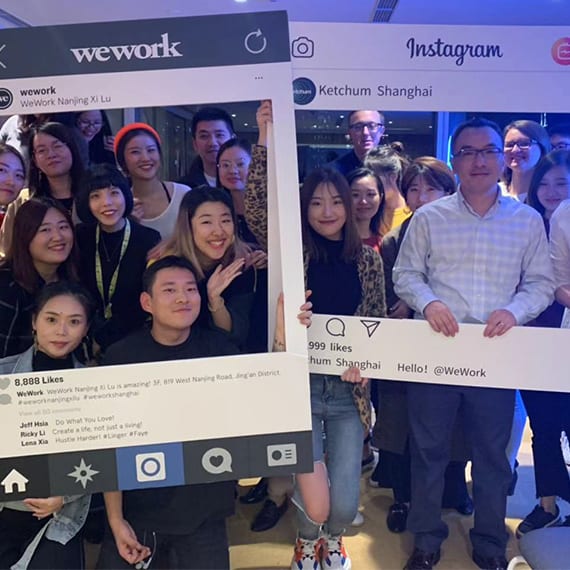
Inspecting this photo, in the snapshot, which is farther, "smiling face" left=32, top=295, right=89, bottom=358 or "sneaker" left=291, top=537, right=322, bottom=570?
"sneaker" left=291, top=537, right=322, bottom=570

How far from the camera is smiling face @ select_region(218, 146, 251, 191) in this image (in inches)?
64.2

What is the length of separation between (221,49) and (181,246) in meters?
0.56

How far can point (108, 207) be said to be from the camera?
5.25ft

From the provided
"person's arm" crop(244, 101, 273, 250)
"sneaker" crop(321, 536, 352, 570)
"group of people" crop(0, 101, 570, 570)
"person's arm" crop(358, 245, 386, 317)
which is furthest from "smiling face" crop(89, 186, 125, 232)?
"sneaker" crop(321, 536, 352, 570)

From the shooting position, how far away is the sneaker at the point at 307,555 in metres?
1.92

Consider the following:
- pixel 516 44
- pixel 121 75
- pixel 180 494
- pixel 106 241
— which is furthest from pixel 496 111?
pixel 180 494

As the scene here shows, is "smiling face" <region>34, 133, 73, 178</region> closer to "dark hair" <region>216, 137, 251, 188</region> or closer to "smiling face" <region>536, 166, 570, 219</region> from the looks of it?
"dark hair" <region>216, 137, 251, 188</region>

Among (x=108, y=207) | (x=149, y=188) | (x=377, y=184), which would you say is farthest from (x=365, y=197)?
(x=108, y=207)

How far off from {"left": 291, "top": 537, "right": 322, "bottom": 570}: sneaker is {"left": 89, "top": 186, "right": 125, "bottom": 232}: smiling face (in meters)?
1.27

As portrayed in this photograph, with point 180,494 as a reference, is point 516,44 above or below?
above

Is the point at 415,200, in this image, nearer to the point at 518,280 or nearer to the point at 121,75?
the point at 518,280

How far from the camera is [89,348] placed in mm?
1606

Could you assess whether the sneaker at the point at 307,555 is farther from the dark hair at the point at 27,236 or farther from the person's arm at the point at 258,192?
the dark hair at the point at 27,236

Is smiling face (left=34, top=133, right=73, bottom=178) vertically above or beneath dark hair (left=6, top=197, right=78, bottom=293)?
above
